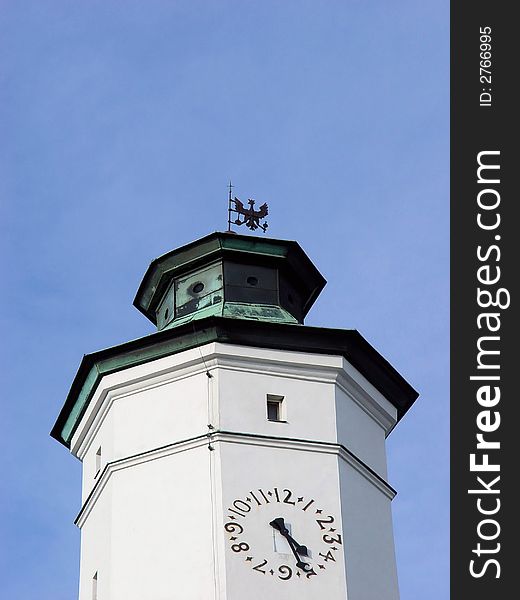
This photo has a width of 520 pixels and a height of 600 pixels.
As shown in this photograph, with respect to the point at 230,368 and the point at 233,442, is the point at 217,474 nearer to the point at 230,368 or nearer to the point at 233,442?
the point at 233,442

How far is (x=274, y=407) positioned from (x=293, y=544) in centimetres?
223

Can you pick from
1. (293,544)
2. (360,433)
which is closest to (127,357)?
(360,433)

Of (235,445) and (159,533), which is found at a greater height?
(235,445)

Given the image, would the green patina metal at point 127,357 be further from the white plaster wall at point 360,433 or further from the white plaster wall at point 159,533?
the white plaster wall at point 360,433

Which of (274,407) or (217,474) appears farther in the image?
(274,407)

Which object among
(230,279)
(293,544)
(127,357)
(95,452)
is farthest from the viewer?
(230,279)

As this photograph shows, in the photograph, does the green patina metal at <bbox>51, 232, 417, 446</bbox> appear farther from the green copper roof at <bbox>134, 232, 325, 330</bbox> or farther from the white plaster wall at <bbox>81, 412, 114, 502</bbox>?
the white plaster wall at <bbox>81, 412, 114, 502</bbox>

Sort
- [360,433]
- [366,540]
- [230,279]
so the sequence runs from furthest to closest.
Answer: [230,279] → [360,433] → [366,540]

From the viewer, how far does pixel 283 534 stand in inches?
684

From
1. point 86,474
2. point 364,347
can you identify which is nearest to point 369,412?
point 364,347

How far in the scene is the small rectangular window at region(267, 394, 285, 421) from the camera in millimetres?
18609

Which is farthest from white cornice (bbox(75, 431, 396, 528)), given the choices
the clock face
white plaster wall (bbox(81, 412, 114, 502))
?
the clock face

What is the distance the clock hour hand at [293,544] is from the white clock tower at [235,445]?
2 centimetres

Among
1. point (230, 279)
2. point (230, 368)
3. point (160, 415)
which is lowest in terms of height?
point (160, 415)
